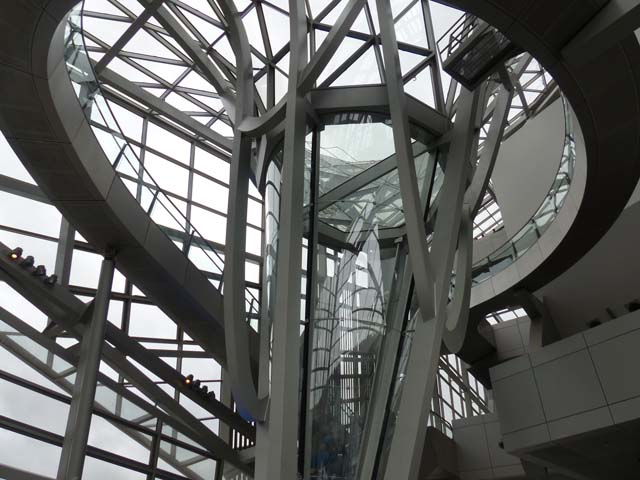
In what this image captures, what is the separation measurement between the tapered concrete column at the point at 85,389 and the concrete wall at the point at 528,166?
1767 centimetres

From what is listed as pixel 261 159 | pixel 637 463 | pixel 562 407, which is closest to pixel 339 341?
pixel 261 159

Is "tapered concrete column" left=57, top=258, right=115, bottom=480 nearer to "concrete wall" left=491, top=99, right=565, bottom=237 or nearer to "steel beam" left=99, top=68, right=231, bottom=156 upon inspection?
"steel beam" left=99, top=68, right=231, bottom=156

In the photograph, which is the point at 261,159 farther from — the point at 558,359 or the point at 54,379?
the point at 558,359

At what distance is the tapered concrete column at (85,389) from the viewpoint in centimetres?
1330

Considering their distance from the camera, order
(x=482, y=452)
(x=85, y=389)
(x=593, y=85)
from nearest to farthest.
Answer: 1. (x=593, y=85)
2. (x=85, y=389)
3. (x=482, y=452)

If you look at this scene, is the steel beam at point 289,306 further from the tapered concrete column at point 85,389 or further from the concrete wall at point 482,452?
the concrete wall at point 482,452

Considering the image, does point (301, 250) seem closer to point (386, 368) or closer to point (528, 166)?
point (386, 368)

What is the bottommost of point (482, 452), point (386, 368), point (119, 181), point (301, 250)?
point (386, 368)

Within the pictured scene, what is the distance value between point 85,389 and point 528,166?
21111 mm

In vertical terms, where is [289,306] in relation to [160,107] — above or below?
below

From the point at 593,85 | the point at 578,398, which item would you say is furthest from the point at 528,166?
the point at 593,85

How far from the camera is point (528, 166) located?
90.5 feet

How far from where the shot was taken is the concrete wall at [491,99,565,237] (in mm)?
26031

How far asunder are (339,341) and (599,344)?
941cm
